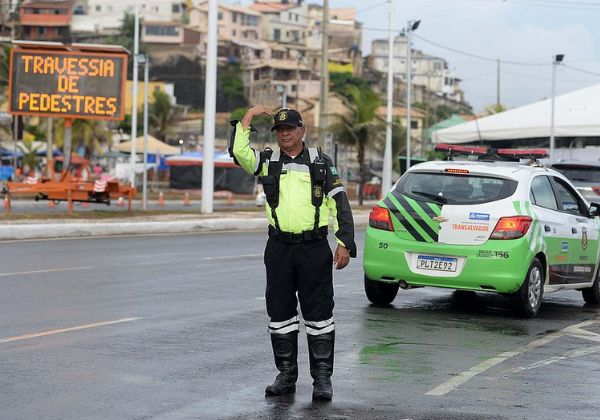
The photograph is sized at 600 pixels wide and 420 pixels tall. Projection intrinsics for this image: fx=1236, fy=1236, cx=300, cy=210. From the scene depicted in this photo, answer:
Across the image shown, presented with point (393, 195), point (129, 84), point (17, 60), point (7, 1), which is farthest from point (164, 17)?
point (393, 195)

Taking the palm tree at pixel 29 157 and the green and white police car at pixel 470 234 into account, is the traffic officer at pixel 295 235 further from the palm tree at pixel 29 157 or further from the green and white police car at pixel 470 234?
the palm tree at pixel 29 157

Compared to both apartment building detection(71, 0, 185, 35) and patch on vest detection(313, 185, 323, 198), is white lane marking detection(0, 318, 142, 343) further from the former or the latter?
apartment building detection(71, 0, 185, 35)

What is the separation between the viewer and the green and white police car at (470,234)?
12328mm

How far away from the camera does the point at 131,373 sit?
8.50m

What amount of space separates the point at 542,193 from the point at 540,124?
2973 cm

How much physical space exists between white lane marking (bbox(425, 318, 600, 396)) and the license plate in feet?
4.21

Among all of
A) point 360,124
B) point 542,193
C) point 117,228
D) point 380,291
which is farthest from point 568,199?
point 360,124

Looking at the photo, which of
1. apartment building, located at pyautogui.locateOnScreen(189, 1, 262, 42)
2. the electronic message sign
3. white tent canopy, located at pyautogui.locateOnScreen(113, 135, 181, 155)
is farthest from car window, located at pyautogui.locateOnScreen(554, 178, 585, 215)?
apartment building, located at pyautogui.locateOnScreen(189, 1, 262, 42)

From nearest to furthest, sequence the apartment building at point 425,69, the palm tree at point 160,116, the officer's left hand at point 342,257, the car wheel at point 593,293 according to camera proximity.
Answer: the officer's left hand at point 342,257 < the car wheel at point 593,293 < the palm tree at point 160,116 < the apartment building at point 425,69

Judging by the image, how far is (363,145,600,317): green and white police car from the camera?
12.3 metres

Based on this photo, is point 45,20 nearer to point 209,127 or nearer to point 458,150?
point 209,127

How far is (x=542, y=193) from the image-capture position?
13406mm

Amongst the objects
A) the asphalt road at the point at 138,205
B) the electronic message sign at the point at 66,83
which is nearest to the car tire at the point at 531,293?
the electronic message sign at the point at 66,83

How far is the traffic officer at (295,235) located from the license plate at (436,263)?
4529mm
